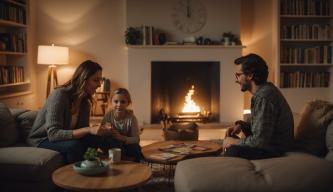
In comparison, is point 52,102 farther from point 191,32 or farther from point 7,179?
point 191,32

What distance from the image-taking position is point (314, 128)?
9.48 feet

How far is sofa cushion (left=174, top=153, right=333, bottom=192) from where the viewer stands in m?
2.19

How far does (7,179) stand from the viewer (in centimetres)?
285

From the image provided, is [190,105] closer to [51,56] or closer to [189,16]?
[189,16]

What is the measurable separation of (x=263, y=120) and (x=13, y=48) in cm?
374

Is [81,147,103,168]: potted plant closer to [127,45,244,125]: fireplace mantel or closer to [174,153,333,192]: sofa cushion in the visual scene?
[174,153,333,192]: sofa cushion

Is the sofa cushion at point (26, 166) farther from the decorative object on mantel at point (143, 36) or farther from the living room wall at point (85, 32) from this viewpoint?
the living room wall at point (85, 32)

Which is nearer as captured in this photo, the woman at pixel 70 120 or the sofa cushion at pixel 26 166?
the sofa cushion at pixel 26 166

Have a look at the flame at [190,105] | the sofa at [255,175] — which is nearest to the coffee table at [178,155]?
the sofa at [255,175]

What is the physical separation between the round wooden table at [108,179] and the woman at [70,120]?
1.43 ft

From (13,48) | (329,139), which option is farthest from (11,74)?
(329,139)

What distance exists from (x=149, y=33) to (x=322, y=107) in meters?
3.18

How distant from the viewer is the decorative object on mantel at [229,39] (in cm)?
576

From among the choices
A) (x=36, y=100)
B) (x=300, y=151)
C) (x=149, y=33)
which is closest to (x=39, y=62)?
(x=36, y=100)
